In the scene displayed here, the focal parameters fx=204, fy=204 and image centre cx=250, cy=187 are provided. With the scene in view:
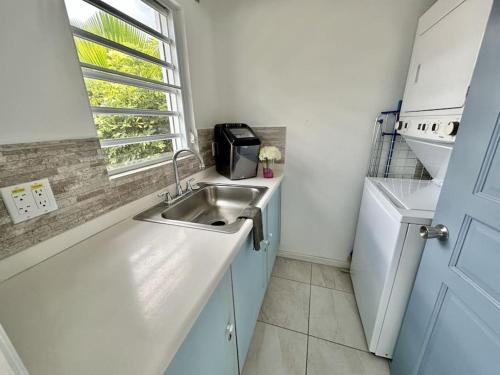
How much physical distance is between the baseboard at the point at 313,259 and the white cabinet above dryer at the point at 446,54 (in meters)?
1.43

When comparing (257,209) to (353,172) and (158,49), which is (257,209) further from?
(158,49)

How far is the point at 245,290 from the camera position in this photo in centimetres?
106

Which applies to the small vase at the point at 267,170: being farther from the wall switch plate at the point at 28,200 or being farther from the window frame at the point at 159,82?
the wall switch plate at the point at 28,200

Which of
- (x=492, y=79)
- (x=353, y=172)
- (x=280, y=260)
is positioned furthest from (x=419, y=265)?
(x=280, y=260)

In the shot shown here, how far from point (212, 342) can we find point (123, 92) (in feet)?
4.16

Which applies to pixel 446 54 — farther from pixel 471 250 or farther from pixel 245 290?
pixel 245 290

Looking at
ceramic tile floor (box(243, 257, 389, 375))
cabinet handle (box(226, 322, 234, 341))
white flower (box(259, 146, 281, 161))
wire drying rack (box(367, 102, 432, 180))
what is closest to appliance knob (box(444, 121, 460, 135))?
wire drying rack (box(367, 102, 432, 180))

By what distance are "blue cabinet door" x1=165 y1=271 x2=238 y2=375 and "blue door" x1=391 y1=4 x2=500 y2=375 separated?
84 centimetres

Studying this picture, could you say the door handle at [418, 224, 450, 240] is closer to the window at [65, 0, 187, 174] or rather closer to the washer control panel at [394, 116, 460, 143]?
the washer control panel at [394, 116, 460, 143]

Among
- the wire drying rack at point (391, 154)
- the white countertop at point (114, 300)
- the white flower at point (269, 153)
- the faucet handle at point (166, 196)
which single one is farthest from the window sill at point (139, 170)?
the wire drying rack at point (391, 154)

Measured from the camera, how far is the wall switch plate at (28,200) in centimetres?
64

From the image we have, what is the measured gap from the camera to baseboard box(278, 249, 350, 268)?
203 cm

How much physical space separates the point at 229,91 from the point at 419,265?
1.85 m

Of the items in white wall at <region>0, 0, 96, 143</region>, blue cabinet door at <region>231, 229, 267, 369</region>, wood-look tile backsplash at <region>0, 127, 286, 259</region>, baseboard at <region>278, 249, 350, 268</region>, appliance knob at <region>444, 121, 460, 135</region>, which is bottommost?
baseboard at <region>278, 249, 350, 268</region>
